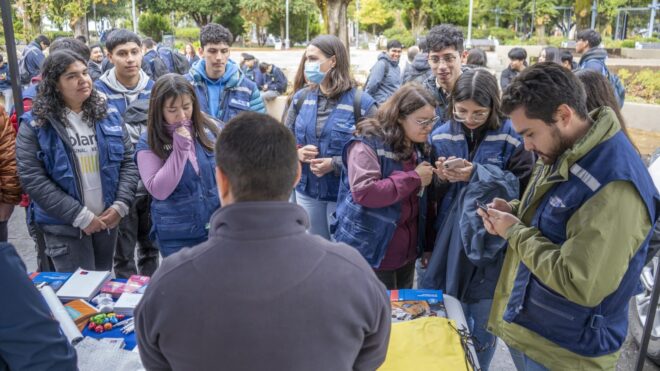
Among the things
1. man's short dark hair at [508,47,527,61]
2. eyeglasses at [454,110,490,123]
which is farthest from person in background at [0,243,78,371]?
man's short dark hair at [508,47,527,61]

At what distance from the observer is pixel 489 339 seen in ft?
9.17

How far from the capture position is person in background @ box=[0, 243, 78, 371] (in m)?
1.42

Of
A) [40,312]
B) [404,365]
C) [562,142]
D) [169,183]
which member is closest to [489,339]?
[404,365]

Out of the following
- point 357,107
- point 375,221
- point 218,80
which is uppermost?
point 218,80

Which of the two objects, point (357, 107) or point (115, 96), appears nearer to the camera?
point (357, 107)

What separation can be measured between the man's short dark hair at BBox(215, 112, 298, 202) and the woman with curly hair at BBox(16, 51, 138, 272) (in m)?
2.28

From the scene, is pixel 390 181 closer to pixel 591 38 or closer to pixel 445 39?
pixel 445 39

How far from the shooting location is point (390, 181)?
2.75m

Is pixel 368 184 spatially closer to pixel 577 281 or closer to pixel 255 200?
pixel 577 281

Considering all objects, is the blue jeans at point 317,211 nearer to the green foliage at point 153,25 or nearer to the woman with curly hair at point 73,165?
the woman with curly hair at point 73,165

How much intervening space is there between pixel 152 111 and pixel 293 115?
118 centimetres

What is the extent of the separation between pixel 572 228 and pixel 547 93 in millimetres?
481

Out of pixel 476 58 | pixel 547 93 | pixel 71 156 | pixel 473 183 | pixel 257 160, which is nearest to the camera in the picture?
pixel 257 160

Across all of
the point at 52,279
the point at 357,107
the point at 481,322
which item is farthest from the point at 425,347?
the point at 357,107
